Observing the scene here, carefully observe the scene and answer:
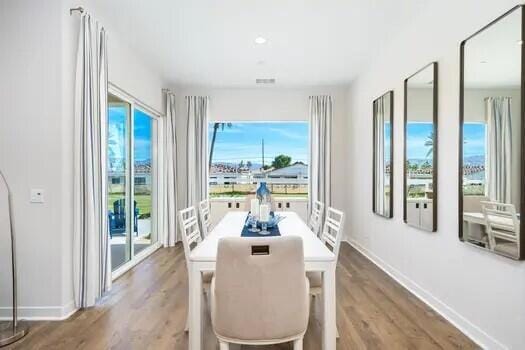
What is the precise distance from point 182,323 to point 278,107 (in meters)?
4.35

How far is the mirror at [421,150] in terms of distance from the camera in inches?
126

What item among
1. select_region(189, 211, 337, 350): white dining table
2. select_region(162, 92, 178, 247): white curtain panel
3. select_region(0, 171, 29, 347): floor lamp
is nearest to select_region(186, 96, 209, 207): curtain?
select_region(162, 92, 178, 247): white curtain panel

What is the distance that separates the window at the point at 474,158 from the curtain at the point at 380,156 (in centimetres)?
171

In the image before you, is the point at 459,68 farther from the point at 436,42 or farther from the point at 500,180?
the point at 500,180

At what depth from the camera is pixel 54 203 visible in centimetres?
291

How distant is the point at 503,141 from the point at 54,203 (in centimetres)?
331

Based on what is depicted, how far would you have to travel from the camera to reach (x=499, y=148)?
90.9 inches

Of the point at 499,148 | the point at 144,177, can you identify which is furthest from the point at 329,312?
the point at 144,177

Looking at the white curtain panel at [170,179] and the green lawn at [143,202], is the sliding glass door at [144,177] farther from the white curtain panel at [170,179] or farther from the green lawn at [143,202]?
the white curtain panel at [170,179]

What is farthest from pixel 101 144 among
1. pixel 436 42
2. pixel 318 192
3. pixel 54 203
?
pixel 318 192

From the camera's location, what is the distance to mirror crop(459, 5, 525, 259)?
7.00ft

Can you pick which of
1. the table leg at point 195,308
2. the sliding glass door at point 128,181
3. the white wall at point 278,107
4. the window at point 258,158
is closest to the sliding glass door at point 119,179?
the sliding glass door at point 128,181

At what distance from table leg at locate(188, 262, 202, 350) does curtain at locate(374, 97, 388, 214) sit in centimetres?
288

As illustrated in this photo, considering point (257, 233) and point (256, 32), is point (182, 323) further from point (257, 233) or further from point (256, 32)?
point (256, 32)
